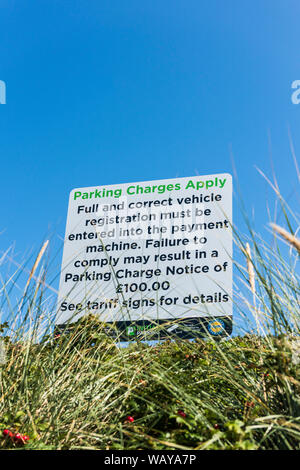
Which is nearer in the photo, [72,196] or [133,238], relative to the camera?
[133,238]

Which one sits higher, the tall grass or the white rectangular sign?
the white rectangular sign

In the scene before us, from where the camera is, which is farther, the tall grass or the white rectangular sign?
the white rectangular sign

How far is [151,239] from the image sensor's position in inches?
275

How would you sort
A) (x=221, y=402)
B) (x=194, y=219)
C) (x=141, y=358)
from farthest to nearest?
(x=194, y=219)
(x=141, y=358)
(x=221, y=402)

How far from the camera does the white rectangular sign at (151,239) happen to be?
21.4 ft

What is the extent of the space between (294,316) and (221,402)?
0.66m

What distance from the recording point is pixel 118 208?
734 cm

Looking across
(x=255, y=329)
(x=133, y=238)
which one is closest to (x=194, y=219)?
(x=133, y=238)

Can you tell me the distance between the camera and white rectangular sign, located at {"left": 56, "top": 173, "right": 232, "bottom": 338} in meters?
6.53

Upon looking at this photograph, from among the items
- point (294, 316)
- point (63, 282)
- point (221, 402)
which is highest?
point (63, 282)

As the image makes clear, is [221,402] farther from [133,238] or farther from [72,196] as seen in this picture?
[72,196]

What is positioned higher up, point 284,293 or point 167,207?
point 167,207
